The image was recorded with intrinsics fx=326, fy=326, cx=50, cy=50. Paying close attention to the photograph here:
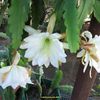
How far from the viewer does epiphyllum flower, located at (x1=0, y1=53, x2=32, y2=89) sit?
764mm

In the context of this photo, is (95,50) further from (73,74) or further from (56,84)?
(73,74)

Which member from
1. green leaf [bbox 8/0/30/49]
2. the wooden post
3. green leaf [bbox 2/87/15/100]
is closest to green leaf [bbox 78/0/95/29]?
green leaf [bbox 8/0/30/49]

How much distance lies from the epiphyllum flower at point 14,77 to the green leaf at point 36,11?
0.19m

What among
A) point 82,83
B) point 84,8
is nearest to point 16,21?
point 84,8

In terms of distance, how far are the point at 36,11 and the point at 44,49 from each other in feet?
0.71

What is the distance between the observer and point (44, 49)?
0.75 m

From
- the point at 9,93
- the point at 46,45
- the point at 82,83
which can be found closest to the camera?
the point at 46,45

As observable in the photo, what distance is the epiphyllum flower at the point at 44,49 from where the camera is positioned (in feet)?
2.39

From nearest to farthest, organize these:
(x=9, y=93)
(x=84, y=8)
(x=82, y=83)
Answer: (x=84, y=8)
(x=82, y=83)
(x=9, y=93)

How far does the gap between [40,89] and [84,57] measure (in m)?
1.12

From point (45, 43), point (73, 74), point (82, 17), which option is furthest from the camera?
point (73, 74)

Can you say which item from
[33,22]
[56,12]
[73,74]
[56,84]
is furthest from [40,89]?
[73,74]

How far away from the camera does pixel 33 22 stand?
95cm

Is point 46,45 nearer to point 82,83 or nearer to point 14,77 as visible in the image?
point 14,77
